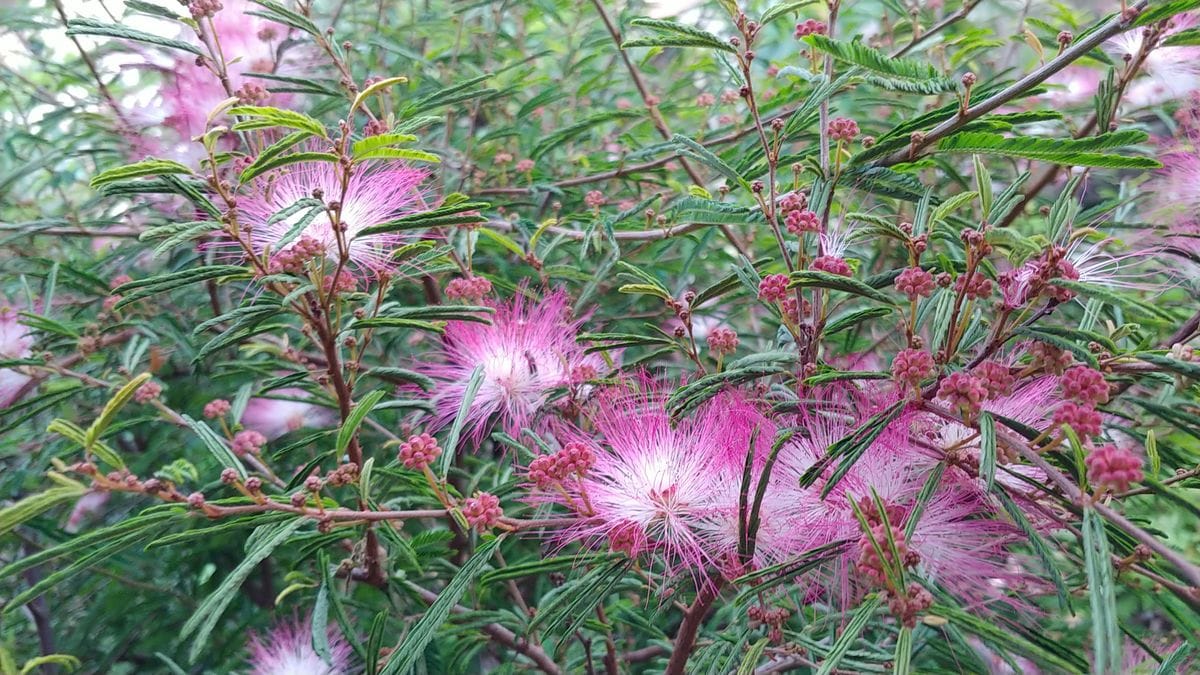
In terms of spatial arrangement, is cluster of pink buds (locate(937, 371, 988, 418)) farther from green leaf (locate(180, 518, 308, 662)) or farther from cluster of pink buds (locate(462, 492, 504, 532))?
green leaf (locate(180, 518, 308, 662))

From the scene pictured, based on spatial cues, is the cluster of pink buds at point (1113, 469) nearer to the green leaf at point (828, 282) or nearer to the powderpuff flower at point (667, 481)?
the green leaf at point (828, 282)

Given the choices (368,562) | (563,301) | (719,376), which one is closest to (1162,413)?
(719,376)

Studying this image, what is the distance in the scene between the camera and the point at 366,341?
1.26m

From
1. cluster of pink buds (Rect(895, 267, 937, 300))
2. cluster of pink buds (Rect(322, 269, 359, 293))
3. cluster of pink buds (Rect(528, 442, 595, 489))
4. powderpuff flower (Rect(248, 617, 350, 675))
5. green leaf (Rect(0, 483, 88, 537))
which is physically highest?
cluster of pink buds (Rect(322, 269, 359, 293))

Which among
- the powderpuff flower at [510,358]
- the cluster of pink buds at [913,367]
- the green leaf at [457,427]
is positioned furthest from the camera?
the powderpuff flower at [510,358]

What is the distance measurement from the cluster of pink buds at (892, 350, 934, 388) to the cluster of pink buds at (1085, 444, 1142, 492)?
18cm

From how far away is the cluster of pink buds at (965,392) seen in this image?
840 millimetres

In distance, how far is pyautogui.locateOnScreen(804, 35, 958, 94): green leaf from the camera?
1043mm

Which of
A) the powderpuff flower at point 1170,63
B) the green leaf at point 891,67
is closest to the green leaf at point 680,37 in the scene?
the green leaf at point 891,67

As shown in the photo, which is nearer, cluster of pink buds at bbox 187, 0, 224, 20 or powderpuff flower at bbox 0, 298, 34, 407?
cluster of pink buds at bbox 187, 0, 224, 20

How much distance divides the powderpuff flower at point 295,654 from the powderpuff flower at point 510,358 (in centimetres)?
54

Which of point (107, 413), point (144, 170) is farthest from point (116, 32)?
point (107, 413)

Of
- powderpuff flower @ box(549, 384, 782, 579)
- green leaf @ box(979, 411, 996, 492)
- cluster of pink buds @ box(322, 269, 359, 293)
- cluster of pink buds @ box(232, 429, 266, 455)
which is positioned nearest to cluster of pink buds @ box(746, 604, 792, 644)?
powderpuff flower @ box(549, 384, 782, 579)

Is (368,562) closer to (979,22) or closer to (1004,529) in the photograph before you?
(1004,529)
